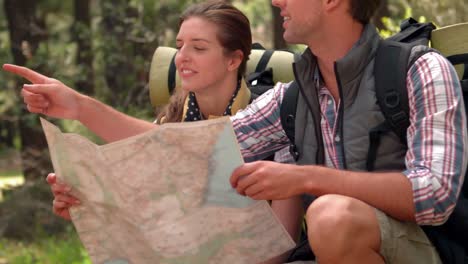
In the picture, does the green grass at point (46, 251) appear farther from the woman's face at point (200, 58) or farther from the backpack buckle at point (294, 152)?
the backpack buckle at point (294, 152)

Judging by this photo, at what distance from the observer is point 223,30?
14.2 feet

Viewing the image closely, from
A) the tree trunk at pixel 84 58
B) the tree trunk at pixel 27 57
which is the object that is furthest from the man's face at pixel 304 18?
the tree trunk at pixel 27 57

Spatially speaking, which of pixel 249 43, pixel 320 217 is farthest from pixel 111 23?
pixel 320 217

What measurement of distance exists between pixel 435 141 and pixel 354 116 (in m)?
0.36

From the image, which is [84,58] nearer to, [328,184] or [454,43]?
[454,43]

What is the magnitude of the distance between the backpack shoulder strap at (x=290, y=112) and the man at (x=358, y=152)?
4 centimetres

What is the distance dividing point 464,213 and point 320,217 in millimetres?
601

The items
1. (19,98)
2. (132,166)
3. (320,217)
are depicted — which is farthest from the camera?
(19,98)

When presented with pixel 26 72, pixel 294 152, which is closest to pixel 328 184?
pixel 294 152

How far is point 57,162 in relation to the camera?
10.5 ft

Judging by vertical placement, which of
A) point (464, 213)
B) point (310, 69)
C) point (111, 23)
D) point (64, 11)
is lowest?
point (64, 11)

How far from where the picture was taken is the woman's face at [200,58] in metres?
4.21

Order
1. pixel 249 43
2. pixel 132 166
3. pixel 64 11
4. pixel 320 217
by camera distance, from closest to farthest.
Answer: pixel 320 217
pixel 132 166
pixel 249 43
pixel 64 11

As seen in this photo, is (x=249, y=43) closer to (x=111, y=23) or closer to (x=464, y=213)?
(x=464, y=213)
